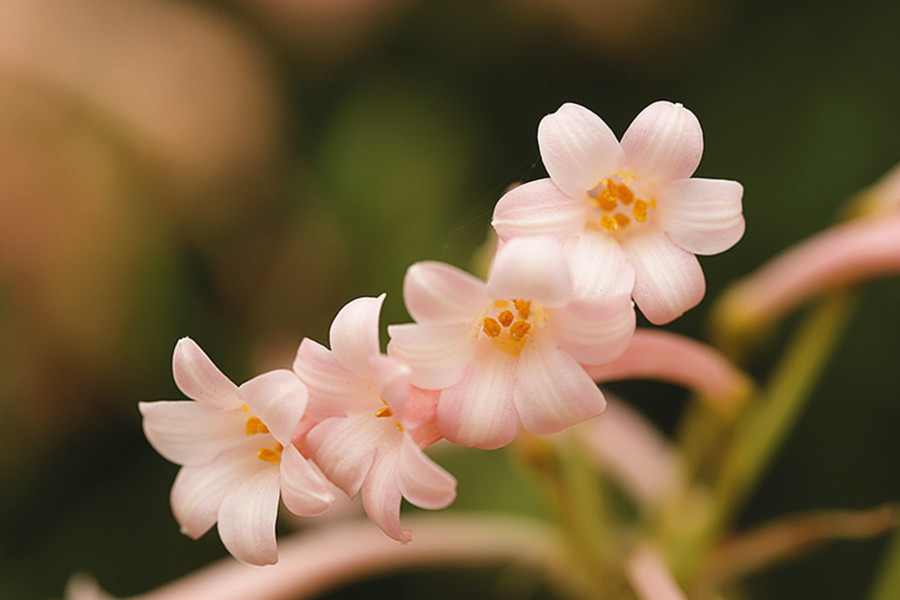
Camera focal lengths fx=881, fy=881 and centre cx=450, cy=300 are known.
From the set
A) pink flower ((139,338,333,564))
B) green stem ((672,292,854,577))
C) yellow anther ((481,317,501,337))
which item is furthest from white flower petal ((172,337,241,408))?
green stem ((672,292,854,577))

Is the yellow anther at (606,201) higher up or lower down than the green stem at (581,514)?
higher up

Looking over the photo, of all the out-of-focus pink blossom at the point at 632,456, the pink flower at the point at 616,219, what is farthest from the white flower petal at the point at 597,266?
the out-of-focus pink blossom at the point at 632,456

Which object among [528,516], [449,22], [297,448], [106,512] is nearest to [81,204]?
[106,512]

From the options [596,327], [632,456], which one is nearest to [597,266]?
[596,327]

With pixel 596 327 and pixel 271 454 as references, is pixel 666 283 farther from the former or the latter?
pixel 271 454

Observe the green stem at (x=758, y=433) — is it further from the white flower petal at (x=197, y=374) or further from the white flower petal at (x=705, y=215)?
the white flower petal at (x=197, y=374)

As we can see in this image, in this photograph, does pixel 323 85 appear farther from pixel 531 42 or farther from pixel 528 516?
pixel 528 516

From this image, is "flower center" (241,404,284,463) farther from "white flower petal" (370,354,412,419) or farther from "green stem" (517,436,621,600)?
"green stem" (517,436,621,600)
